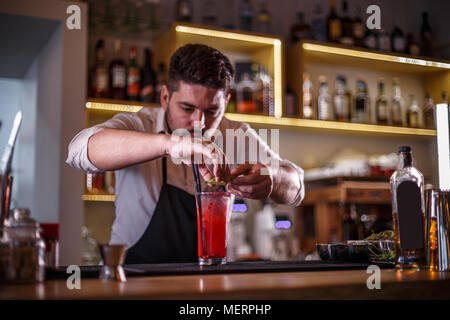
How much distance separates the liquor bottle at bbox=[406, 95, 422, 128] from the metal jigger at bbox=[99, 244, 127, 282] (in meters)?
3.39

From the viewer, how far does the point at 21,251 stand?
0.81 metres

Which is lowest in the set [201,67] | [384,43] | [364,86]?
[201,67]

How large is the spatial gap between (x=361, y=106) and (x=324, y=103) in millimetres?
297

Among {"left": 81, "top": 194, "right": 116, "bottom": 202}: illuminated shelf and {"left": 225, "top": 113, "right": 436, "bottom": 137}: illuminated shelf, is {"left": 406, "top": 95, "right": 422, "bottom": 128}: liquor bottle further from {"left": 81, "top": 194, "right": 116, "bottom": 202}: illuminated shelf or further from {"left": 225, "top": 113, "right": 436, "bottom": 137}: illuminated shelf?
{"left": 81, "top": 194, "right": 116, "bottom": 202}: illuminated shelf

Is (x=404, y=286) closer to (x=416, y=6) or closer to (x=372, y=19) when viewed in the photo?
(x=372, y=19)

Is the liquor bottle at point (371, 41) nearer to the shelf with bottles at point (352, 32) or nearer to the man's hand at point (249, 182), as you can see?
the shelf with bottles at point (352, 32)

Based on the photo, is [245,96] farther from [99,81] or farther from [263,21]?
[99,81]

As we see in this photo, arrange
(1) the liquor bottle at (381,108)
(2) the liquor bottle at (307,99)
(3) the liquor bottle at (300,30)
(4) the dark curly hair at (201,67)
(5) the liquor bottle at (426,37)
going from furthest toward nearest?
(5) the liquor bottle at (426,37), (1) the liquor bottle at (381,108), (3) the liquor bottle at (300,30), (2) the liquor bottle at (307,99), (4) the dark curly hair at (201,67)

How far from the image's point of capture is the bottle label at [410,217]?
3.59ft

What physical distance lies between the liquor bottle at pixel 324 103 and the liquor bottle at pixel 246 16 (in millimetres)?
631

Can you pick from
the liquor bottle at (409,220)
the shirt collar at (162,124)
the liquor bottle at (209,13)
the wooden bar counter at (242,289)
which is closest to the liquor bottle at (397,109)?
the liquor bottle at (209,13)

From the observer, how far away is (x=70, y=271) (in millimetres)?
995

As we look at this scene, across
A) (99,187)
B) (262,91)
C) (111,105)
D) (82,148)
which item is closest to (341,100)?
(262,91)
